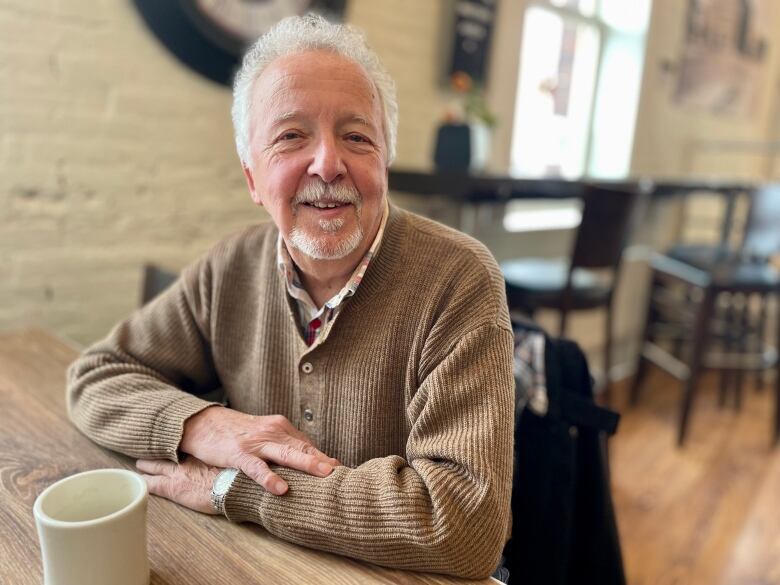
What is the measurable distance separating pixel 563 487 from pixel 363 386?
1.35 feet

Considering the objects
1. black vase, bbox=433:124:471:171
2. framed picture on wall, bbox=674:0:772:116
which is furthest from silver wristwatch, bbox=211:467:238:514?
framed picture on wall, bbox=674:0:772:116

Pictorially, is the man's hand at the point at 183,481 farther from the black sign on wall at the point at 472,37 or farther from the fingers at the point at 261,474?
the black sign on wall at the point at 472,37

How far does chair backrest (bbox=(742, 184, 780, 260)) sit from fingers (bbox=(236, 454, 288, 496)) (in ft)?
9.58

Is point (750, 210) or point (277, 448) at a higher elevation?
point (750, 210)

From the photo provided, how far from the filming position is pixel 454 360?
2.95 feet

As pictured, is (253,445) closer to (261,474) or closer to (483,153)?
(261,474)


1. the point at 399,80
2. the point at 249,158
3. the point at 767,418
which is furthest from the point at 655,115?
the point at 249,158

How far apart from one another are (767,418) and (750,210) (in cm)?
118

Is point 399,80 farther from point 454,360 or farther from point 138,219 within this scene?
point 454,360

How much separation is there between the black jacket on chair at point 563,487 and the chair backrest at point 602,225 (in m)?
1.31

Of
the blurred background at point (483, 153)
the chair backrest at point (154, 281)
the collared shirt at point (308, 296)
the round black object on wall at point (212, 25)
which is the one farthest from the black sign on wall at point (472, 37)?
the collared shirt at point (308, 296)

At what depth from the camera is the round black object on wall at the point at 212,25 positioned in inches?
71.2

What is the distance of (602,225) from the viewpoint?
246 cm

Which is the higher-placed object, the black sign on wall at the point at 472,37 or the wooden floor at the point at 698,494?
the black sign on wall at the point at 472,37
